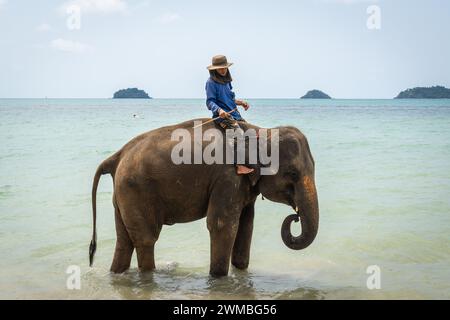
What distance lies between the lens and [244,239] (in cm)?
810

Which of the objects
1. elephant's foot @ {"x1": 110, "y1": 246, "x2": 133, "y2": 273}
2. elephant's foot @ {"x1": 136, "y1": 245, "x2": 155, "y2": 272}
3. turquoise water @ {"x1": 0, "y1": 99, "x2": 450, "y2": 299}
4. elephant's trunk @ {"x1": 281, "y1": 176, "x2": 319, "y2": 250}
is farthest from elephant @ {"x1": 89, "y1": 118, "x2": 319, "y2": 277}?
turquoise water @ {"x1": 0, "y1": 99, "x2": 450, "y2": 299}

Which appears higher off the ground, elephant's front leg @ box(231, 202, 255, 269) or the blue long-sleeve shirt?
the blue long-sleeve shirt

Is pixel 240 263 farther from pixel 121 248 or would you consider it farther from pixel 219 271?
pixel 121 248

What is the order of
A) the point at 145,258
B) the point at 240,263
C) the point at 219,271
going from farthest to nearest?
1. the point at 240,263
2. the point at 145,258
3. the point at 219,271

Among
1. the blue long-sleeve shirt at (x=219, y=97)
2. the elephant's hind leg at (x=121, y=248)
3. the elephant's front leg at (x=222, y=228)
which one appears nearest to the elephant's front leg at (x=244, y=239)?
the elephant's front leg at (x=222, y=228)

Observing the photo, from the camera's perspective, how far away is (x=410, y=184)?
15.6 meters

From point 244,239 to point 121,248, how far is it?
4.55 ft

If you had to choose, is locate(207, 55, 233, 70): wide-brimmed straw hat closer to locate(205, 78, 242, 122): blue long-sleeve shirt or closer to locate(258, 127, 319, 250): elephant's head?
locate(205, 78, 242, 122): blue long-sleeve shirt

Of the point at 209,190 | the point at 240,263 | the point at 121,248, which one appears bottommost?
the point at 240,263

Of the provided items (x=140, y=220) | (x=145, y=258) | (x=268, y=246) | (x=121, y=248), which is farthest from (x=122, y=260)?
(x=268, y=246)

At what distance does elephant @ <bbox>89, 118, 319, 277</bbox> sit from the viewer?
7.33 meters

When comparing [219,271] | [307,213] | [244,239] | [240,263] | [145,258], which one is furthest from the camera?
[240,263]

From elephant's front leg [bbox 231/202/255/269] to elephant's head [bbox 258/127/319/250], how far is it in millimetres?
604
